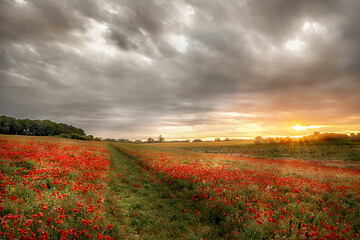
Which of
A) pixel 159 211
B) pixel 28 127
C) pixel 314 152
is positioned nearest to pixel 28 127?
pixel 28 127

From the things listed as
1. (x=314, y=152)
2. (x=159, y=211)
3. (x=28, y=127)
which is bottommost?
(x=314, y=152)

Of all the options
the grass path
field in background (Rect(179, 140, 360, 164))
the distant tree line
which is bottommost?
field in background (Rect(179, 140, 360, 164))

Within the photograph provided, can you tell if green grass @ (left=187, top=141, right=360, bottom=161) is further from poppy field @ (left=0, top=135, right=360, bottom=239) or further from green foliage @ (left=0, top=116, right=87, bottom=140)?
green foliage @ (left=0, top=116, right=87, bottom=140)

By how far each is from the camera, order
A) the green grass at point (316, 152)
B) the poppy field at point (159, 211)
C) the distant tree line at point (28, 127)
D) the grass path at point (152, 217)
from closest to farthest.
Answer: the poppy field at point (159, 211)
the grass path at point (152, 217)
the green grass at point (316, 152)
the distant tree line at point (28, 127)

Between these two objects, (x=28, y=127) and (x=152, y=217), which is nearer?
(x=152, y=217)

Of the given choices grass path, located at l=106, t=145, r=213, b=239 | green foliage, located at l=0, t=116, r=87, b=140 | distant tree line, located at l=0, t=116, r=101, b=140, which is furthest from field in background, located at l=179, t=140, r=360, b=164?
green foliage, located at l=0, t=116, r=87, b=140

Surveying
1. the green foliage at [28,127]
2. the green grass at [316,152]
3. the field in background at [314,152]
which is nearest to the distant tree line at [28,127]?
the green foliage at [28,127]

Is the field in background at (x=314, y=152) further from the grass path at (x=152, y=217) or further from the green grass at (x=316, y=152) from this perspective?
the grass path at (x=152, y=217)

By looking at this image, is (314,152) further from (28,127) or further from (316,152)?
(28,127)

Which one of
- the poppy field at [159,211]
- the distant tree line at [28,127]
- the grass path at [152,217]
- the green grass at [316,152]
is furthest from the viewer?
the distant tree line at [28,127]

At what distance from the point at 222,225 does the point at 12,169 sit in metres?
10.6

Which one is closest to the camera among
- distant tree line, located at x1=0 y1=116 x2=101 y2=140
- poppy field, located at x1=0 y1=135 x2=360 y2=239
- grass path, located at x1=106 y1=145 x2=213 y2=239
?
poppy field, located at x1=0 y1=135 x2=360 y2=239

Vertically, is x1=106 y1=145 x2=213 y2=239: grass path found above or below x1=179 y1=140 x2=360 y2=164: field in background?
above

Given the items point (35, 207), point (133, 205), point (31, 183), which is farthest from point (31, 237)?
point (133, 205)
